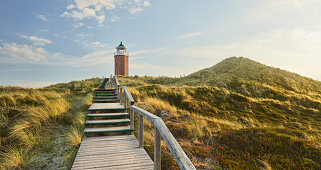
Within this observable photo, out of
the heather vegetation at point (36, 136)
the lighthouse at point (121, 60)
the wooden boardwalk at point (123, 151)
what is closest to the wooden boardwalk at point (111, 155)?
the wooden boardwalk at point (123, 151)

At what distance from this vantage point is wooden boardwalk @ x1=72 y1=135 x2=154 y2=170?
3.52 metres

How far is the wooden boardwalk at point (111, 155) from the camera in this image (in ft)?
11.6

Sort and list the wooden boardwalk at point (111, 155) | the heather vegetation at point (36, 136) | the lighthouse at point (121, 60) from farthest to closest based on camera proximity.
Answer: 1. the lighthouse at point (121, 60)
2. the heather vegetation at point (36, 136)
3. the wooden boardwalk at point (111, 155)

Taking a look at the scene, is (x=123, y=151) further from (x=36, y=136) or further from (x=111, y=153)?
(x=36, y=136)

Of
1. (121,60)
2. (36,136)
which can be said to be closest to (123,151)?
(36,136)

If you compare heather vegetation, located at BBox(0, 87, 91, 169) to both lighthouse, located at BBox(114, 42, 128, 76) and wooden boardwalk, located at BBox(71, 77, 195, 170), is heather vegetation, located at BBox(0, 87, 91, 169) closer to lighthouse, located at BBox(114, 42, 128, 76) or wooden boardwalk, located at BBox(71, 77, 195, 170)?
wooden boardwalk, located at BBox(71, 77, 195, 170)

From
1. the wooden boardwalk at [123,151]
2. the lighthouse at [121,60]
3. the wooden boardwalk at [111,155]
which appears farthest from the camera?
the lighthouse at [121,60]

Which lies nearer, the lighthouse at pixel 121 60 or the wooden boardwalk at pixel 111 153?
the wooden boardwalk at pixel 111 153

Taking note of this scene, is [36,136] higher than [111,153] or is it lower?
higher

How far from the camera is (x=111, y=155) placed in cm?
400

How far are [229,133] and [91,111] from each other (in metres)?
5.65

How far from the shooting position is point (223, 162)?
13.7ft

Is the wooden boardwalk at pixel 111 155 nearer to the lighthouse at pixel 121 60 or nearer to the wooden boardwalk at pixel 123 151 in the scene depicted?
the wooden boardwalk at pixel 123 151

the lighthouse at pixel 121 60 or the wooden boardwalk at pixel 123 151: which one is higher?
the lighthouse at pixel 121 60
